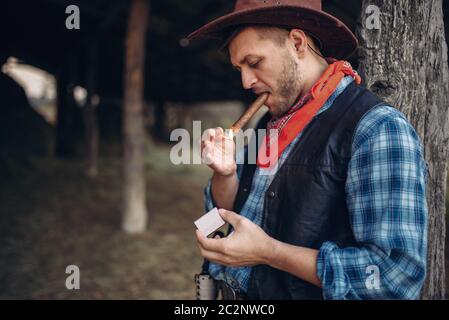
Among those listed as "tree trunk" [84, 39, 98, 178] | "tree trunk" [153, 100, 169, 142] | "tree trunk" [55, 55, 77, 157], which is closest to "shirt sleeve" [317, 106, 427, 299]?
"tree trunk" [84, 39, 98, 178]

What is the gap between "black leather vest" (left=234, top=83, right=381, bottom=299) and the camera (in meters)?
1.38

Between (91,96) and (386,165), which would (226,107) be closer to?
(91,96)

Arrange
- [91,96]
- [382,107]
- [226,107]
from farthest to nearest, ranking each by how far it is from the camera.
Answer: [226,107] < [91,96] < [382,107]

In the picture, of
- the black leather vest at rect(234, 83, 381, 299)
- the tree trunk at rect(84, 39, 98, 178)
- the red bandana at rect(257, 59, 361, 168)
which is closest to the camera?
the black leather vest at rect(234, 83, 381, 299)

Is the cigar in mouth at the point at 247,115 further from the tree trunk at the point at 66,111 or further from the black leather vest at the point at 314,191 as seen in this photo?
the tree trunk at the point at 66,111

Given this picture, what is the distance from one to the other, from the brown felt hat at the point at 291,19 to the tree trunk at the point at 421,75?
0.21 meters

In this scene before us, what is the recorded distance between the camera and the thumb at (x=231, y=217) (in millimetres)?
1440

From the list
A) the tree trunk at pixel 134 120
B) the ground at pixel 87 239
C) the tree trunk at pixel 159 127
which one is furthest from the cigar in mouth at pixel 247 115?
the tree trunk at pixel 159 127

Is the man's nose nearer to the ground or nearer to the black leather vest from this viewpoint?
the black leather vest

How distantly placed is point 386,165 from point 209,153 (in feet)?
2.10

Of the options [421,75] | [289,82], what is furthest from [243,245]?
[421,75]

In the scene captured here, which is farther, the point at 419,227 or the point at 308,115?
the point at 308,115
